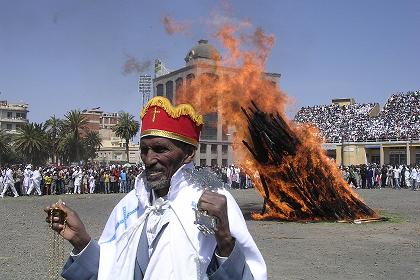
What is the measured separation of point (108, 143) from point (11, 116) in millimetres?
20217

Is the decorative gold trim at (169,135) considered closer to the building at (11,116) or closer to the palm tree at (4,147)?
the palm tree at (4,147)

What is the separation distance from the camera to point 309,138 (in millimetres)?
15891

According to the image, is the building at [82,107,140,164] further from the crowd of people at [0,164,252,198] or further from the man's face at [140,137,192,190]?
the man's face at [140,137,192,190]

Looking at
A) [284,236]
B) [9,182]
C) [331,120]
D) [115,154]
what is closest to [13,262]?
[284,236]

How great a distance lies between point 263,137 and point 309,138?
166 cm

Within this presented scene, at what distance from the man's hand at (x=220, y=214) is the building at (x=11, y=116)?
104340mm

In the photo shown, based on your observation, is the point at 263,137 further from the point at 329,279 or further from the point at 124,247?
the point at 124,247

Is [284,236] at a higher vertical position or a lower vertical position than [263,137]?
lower

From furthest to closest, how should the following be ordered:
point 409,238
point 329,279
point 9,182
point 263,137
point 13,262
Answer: point 9,182, point 263,137, point 409,238, point 13,262, point 329,279

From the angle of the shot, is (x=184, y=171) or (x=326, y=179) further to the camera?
(x=326, y=179)

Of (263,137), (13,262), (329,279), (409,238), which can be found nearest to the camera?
(329,279)

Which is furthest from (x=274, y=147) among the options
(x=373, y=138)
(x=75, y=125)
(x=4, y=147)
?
(x=4, y=147)

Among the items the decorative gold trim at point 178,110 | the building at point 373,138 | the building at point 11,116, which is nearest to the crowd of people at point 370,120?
the building at point 373,138

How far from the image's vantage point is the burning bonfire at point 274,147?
15289 mm
